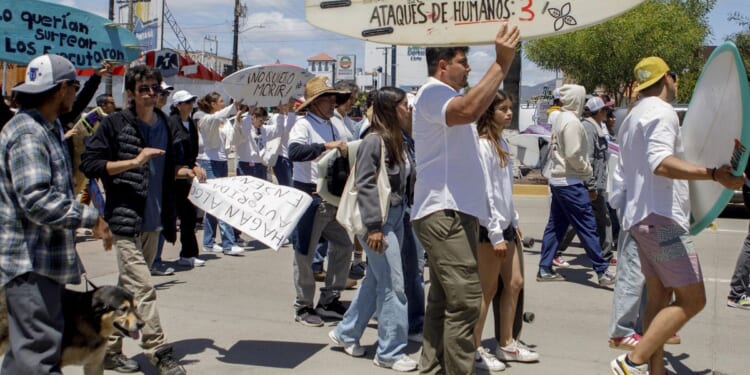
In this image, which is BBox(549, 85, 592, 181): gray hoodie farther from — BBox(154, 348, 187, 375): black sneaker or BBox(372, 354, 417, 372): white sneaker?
BBox(154, 348, 187, 375): black sneaker

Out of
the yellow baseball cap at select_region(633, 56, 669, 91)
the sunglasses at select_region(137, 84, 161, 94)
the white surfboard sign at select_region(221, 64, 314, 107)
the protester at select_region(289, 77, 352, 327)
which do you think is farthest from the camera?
the white surfboard sign at select_region(221, 64, 314, 107)

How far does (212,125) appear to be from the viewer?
939cm

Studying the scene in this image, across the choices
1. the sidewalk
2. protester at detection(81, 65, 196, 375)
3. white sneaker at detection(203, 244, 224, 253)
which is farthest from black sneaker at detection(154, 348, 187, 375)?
white sneaker at detection(203, 244, 224, 253)

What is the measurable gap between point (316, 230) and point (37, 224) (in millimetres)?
2831

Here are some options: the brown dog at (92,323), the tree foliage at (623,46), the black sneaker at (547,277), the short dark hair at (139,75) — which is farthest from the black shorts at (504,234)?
the tree foliage at (623,46)

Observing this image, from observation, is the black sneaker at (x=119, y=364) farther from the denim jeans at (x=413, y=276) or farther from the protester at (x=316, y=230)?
the denim jeans at (x=413, y=276)

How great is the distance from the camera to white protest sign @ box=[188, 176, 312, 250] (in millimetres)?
4984

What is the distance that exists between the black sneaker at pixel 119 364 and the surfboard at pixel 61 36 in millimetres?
2156

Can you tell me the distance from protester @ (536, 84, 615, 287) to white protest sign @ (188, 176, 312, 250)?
329cm

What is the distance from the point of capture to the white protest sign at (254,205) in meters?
4.98

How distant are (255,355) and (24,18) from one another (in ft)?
9.58

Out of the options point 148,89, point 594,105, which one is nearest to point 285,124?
point 594,105

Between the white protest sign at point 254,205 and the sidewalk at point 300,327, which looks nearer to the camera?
the white protest sign at point 254,205

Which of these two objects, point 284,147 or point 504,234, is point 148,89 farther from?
point 284,147
